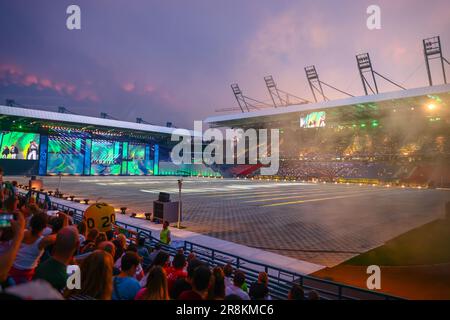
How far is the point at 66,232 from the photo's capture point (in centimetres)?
284

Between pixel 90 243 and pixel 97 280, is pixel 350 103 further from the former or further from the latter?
pixel 97 280

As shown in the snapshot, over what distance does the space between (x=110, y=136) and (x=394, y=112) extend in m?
64.5

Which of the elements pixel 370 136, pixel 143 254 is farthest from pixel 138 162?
pixel 143 254

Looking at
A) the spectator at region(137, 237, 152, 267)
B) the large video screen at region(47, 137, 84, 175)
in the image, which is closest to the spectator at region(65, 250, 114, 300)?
the spectator at region(137, 237, 152, 267)

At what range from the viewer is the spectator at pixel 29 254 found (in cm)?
350

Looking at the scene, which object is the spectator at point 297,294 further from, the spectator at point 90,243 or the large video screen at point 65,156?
the large video screen at point 65,156

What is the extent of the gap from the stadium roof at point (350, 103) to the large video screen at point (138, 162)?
1948cm

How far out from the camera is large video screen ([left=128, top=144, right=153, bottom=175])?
6981 centimetres

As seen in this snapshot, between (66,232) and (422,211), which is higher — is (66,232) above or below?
above

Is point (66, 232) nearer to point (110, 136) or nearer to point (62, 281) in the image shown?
point (62, 281)

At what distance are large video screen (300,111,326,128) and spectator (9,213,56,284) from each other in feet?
206
